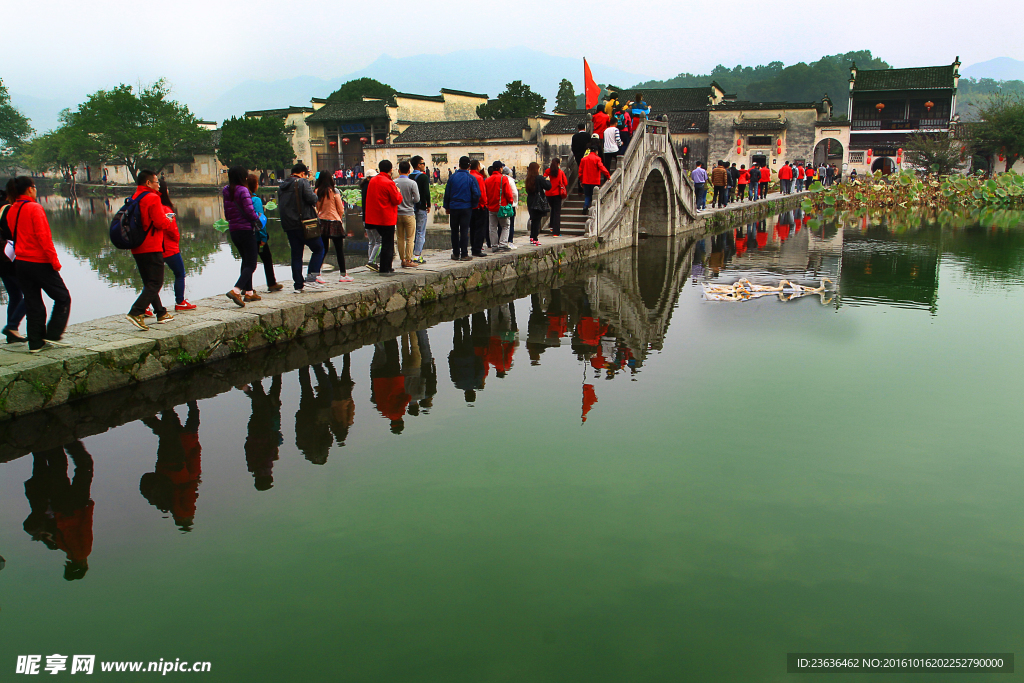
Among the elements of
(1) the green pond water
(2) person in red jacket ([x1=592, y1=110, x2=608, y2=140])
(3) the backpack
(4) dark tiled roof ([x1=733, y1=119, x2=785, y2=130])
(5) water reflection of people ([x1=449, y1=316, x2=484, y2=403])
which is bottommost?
(1) the green pond water

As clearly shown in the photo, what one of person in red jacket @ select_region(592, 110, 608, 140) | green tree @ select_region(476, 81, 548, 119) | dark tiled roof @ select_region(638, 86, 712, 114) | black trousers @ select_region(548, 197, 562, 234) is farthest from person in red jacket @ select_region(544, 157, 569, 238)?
dark tiled roof @ select_region(638, 86, 712, 114)

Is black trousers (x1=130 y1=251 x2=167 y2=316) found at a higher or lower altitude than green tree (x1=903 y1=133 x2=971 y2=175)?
lower

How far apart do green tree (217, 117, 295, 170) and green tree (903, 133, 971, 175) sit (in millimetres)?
38703

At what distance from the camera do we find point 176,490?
463 centimetres

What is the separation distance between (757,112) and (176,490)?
45.4m

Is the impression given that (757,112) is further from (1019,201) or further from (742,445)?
(742,445)

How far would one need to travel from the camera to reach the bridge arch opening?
18719mm

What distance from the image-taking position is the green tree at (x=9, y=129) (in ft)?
215

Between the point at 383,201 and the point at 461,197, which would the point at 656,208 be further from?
the point at 383,201

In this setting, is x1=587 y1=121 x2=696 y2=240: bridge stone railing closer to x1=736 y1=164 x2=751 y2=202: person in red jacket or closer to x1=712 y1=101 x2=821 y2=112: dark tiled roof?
x1=736 y1=164 x2=751 y2=202: person in red jacket

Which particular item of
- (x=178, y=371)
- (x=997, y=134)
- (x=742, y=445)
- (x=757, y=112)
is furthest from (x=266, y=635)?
(x=997, y=134)

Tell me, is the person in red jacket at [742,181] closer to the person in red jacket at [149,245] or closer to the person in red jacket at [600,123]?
the person in red jacket at [600,123]

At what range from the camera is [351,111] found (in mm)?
48875

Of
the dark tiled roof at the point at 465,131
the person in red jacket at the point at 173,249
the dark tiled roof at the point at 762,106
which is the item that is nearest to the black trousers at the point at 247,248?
the person in red jacket at the point at 173,249
